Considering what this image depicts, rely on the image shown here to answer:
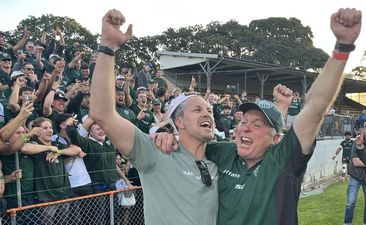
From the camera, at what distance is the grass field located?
975cm

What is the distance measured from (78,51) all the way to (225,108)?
418 centimetres

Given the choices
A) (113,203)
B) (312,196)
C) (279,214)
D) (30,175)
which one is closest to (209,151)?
(279,214)

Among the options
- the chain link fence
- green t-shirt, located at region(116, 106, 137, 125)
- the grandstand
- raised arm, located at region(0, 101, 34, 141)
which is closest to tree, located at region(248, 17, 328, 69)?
the grandstand

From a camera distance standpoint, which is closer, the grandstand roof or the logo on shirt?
the logo on shirt

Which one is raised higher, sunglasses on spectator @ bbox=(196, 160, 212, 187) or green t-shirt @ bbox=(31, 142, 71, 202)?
sunglasses on spectator @ bbox=(196, 160, 212, 187)

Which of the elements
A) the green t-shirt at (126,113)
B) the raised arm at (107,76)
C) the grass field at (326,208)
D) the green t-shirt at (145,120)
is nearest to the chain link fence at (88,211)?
the green t-shirt at (145,120)

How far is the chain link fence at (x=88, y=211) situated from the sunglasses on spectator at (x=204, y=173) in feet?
9.59

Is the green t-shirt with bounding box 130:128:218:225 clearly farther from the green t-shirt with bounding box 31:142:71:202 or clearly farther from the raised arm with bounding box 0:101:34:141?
the green t-shirt with bounding box 31:142:71:202

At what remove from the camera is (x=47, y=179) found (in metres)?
5.57

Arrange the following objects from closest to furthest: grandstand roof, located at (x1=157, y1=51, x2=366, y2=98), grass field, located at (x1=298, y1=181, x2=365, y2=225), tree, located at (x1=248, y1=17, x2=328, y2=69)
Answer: grass field, located at (x1=298, y1=181, x2=365, y2=225), grandstand roof, located at (x1=157, y1=51, x2=366, y2=98), tree, located at (x1=248, y1=17, x2=328, y2=69)

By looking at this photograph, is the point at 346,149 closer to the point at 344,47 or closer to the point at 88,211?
the point at 88,211

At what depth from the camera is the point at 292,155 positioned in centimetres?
259

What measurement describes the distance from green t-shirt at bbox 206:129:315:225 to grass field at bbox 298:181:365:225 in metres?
7.27

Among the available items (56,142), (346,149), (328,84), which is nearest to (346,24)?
(328,84)
